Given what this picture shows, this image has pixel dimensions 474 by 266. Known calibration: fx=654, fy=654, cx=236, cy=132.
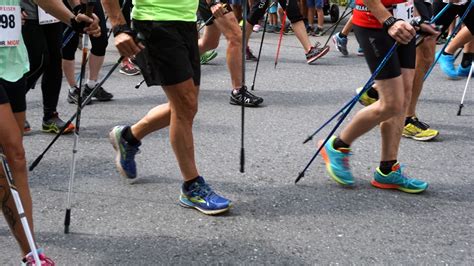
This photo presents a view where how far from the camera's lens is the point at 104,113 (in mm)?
6531

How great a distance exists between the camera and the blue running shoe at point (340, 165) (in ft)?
14.5

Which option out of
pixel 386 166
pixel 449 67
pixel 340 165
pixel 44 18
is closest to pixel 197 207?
pixel 340 165

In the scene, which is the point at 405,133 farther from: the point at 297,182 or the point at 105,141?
the point at 105,141

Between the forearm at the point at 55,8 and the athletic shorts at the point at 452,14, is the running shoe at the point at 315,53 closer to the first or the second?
the athletic shorts at the point at 452,14

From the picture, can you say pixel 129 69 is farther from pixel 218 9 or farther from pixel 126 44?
Answer: pixel 126 44

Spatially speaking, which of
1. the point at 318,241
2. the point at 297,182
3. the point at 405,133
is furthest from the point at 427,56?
the point at 318,241

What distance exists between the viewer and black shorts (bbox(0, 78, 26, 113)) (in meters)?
3.00

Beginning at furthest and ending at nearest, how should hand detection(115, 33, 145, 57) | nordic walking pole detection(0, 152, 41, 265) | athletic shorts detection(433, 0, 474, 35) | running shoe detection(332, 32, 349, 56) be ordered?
running shoe detection(332, 32, 349, 56)
athletic shorts detection(433, 0, 474, 35)
hand detection(115, 33, 145, 57)
nordic walking pole detection(0, 152, 41, 265)

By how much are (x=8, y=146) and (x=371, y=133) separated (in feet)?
12.1

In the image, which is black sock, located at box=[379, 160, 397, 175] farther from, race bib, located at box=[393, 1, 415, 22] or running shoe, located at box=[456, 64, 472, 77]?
running shoe, located at box=[456, 64, 472, 77]

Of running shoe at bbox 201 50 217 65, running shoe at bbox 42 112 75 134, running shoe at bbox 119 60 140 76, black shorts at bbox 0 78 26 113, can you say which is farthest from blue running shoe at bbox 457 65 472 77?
black shorts at bbox 0 78 26 113

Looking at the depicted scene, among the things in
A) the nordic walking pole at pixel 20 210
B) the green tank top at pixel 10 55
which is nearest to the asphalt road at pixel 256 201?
the nordic walking pole at pixel 20 210

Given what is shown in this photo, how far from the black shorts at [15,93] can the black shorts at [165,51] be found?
813 millimetres

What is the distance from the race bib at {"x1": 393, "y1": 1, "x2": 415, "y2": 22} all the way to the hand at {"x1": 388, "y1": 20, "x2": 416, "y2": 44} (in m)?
0.37
